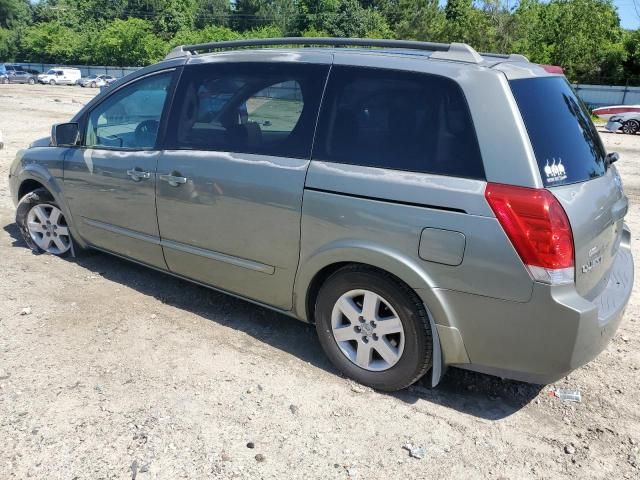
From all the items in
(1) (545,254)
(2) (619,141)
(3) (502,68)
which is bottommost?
(2) (619,141)

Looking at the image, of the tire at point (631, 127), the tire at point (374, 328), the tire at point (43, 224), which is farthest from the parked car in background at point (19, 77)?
the tire at point (374, 328)

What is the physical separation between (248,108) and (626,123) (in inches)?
805

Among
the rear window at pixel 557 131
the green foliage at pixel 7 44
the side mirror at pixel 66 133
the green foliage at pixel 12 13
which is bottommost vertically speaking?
the green foliage at pixel 7 44

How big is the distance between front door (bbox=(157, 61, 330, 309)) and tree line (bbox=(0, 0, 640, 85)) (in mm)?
34276

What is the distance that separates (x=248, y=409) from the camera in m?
3.17

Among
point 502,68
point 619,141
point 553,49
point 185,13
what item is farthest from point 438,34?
point 185,13

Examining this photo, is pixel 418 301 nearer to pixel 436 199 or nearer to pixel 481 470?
pixel 436 199

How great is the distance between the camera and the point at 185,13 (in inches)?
3123

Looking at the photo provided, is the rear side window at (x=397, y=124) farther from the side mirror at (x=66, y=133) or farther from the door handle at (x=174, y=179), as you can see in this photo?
the side mirror at (x=66, y=133)

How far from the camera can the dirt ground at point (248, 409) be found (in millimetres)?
2764

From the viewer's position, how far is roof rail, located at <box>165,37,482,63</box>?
3051 mm

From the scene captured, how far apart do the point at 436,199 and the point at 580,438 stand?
1.49m

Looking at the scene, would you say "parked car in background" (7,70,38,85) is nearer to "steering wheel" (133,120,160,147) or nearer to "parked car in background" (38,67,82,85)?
"parked car in background" (38,67,82,85)

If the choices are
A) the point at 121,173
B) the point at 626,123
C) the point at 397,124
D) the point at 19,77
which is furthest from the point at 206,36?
the point at 397,124
